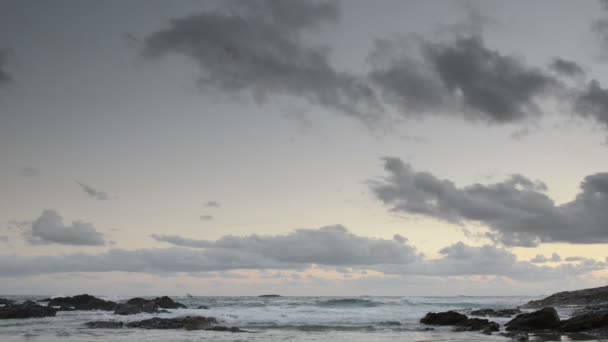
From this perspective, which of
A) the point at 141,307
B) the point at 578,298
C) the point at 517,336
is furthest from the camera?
the point at 578,298

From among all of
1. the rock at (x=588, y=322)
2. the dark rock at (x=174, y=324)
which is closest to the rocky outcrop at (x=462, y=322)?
the rock at (x=588, y=322)

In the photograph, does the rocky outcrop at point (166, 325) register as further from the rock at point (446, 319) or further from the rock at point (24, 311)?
the rock at point (446, 319)

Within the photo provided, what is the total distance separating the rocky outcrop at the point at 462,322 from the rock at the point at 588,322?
4.59 meters

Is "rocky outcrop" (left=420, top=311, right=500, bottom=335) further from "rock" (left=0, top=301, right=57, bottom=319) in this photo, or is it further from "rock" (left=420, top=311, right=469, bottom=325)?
"rock" (left=0, top=301, right=57, bottom=319)

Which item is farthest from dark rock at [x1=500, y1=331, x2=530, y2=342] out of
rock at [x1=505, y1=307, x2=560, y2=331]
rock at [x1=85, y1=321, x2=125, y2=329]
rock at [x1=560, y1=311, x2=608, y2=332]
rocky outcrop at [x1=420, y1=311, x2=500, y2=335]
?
rock at [x1=85, y1=321, x2=125, y2=329]

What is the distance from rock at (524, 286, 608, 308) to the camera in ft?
211

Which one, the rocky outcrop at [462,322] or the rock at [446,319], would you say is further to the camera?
the rock at [446,319]

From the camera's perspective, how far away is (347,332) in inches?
1411

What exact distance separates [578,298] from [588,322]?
1607 inches

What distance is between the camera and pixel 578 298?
66875 mm

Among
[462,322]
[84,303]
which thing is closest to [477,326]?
[462,322]

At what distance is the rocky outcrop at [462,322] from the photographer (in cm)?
3522

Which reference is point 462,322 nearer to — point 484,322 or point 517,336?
point 484,322

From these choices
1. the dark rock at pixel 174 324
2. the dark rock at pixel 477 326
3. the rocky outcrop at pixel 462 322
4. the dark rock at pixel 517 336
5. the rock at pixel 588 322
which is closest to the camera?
the dark rock at pixel 517 336
